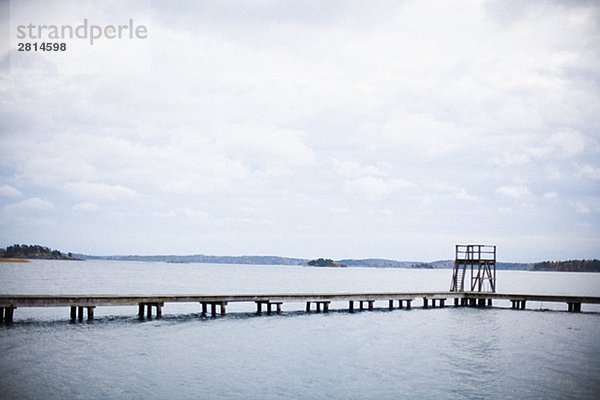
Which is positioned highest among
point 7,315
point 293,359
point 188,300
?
point 188,300

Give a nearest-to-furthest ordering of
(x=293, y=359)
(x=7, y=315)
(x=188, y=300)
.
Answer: (x=293, y=359)
(x=7, y=315)
(x=188, y=300)

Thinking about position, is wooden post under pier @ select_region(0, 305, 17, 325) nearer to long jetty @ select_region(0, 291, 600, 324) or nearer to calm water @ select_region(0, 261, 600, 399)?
long jetty @ select_region(0, 291, 600, 324)

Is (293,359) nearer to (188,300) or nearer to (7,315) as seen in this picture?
(188,300)

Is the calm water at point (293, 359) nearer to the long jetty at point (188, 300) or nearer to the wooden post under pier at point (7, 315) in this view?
the wooden post under pier at point (7, 315)

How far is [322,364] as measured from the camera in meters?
23.5

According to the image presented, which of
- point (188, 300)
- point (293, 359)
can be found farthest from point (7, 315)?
point (293, 359)

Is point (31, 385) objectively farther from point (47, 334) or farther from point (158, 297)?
point (158, 297)

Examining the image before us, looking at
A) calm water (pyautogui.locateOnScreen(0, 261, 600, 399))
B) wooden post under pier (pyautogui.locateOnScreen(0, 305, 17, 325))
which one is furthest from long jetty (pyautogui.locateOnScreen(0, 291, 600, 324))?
calm water (pyautogui.locateOnScreen(0, 261, 600, 399))

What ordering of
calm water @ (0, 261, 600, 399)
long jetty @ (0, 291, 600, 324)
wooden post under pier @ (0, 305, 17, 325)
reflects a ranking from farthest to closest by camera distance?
1. wooden post under pier @ (0, 305, 17, 325)
2. long jetty @ (0, 291, 600, 324)
3. calm water @ (0, 261, 600, 399)

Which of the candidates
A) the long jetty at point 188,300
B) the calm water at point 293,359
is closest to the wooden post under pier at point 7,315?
the long jetty at point 188,300

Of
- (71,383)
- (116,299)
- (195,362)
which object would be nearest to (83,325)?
(116,299)

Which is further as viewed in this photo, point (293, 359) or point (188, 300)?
point (188, 300)

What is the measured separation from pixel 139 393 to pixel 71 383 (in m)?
2.60

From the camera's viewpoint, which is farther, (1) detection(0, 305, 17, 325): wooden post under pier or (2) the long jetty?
(1) detection(0, 305, 17, 325): wooden post under pier
